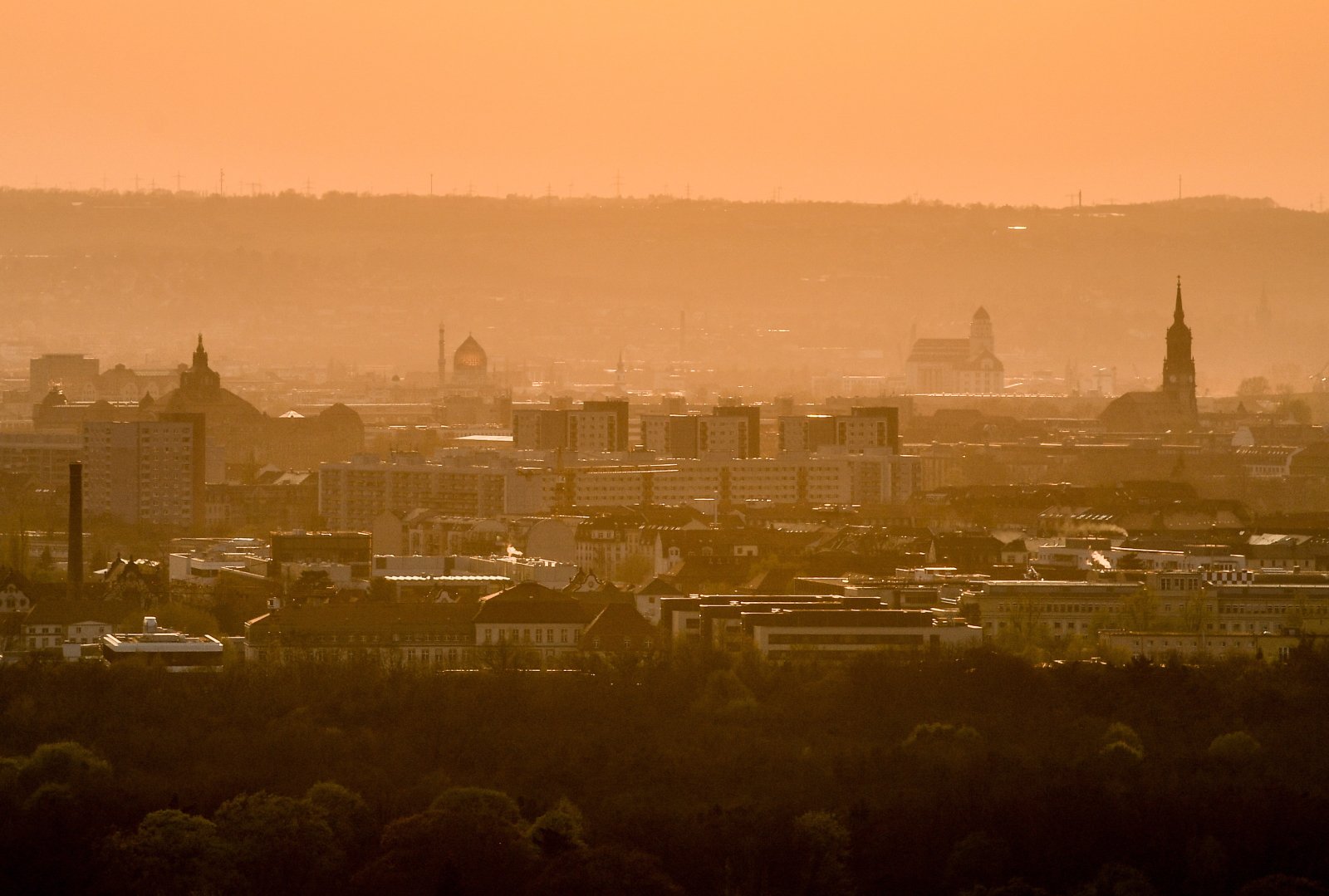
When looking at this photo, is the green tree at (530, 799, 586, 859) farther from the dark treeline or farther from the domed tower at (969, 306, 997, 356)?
the domed tower at (969, 306, 997, 356)

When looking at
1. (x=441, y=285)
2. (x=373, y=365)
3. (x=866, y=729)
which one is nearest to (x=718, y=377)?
(x=373, y=365)

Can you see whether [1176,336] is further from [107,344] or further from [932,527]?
[107,344]

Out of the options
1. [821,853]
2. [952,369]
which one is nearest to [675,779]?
[821,853]

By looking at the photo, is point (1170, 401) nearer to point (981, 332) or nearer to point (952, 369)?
point (952, 369)

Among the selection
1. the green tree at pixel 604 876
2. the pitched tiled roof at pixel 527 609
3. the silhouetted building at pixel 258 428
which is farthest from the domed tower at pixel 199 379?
the green tree at pixel 604 876

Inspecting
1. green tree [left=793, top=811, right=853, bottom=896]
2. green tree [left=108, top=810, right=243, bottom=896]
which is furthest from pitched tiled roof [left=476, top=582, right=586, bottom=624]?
green tree [left=108, top=810, right=243, bottom=896]
